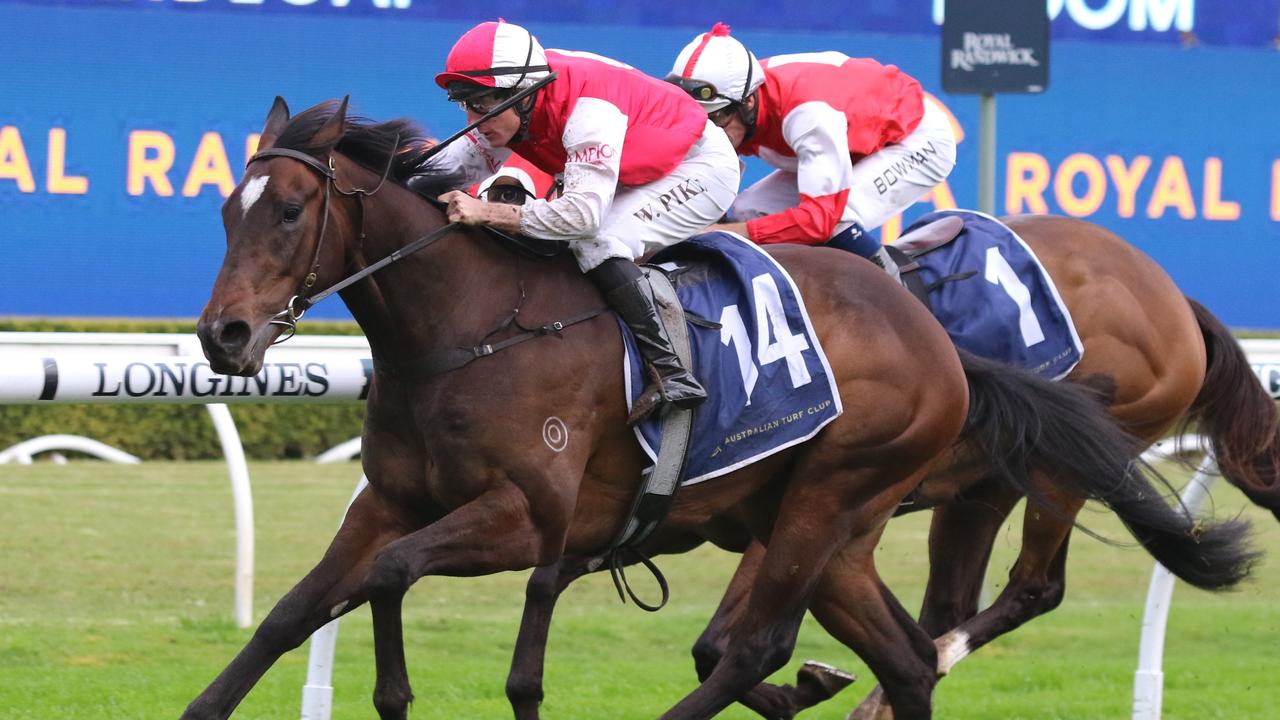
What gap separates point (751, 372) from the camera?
12.0 feet

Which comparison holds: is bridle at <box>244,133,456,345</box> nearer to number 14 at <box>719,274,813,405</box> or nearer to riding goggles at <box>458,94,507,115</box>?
riding goggles at <box>458,94,507,115</box>

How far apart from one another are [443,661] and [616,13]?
690 cm

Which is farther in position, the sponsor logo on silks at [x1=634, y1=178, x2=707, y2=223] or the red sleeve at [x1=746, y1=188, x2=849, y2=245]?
the red sleeve at [x1=746, y1=188, x2=849, y2=245]

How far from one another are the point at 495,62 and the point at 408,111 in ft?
25.6

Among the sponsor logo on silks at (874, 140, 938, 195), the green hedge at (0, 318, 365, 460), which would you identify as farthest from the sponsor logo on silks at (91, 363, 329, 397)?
the green hedge at (0, 318, 365, 460)

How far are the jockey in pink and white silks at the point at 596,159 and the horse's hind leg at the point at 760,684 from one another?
889mm

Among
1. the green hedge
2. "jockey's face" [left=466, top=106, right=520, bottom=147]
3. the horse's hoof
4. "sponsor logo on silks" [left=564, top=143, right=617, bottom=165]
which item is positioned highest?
"jockey's face" [left=466, top=106, right=520, bottom=147]

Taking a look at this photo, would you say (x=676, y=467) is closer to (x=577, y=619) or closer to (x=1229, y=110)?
(x=577, y=619)

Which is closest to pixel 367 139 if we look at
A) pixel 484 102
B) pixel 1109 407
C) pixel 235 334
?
pixel 484 102

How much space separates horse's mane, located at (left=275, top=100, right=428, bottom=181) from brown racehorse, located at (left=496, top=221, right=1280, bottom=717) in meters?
1.27

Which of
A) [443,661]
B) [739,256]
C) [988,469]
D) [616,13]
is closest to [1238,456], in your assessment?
[988,469]

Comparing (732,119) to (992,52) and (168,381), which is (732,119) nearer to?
(168,381)

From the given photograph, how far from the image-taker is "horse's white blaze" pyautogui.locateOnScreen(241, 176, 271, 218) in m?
3.14

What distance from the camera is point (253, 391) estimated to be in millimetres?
4359
